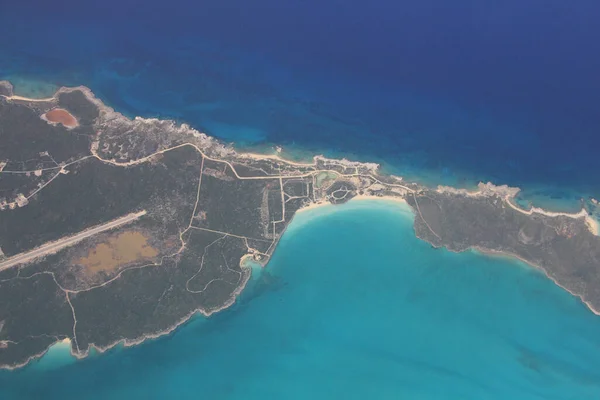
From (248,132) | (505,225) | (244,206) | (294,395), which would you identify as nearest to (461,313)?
(505,225)

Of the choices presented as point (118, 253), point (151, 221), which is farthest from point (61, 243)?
point (151, 221)

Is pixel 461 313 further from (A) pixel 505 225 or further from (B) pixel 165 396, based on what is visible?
(B) pixel 165 396

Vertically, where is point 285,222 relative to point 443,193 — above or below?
below

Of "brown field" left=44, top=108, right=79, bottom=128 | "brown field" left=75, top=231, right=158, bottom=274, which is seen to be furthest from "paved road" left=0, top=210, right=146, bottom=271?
"brown field" left=44, top=108, right=79, bottom=128

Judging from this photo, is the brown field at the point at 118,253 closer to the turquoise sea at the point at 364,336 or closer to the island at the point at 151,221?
the island at the point at 151,221

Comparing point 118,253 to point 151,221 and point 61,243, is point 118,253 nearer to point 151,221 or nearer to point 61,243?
point 151,221

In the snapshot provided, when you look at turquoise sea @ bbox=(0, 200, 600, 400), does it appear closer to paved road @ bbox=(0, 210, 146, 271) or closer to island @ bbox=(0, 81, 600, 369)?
island @ bbox=(0, 81, 600, 369)
